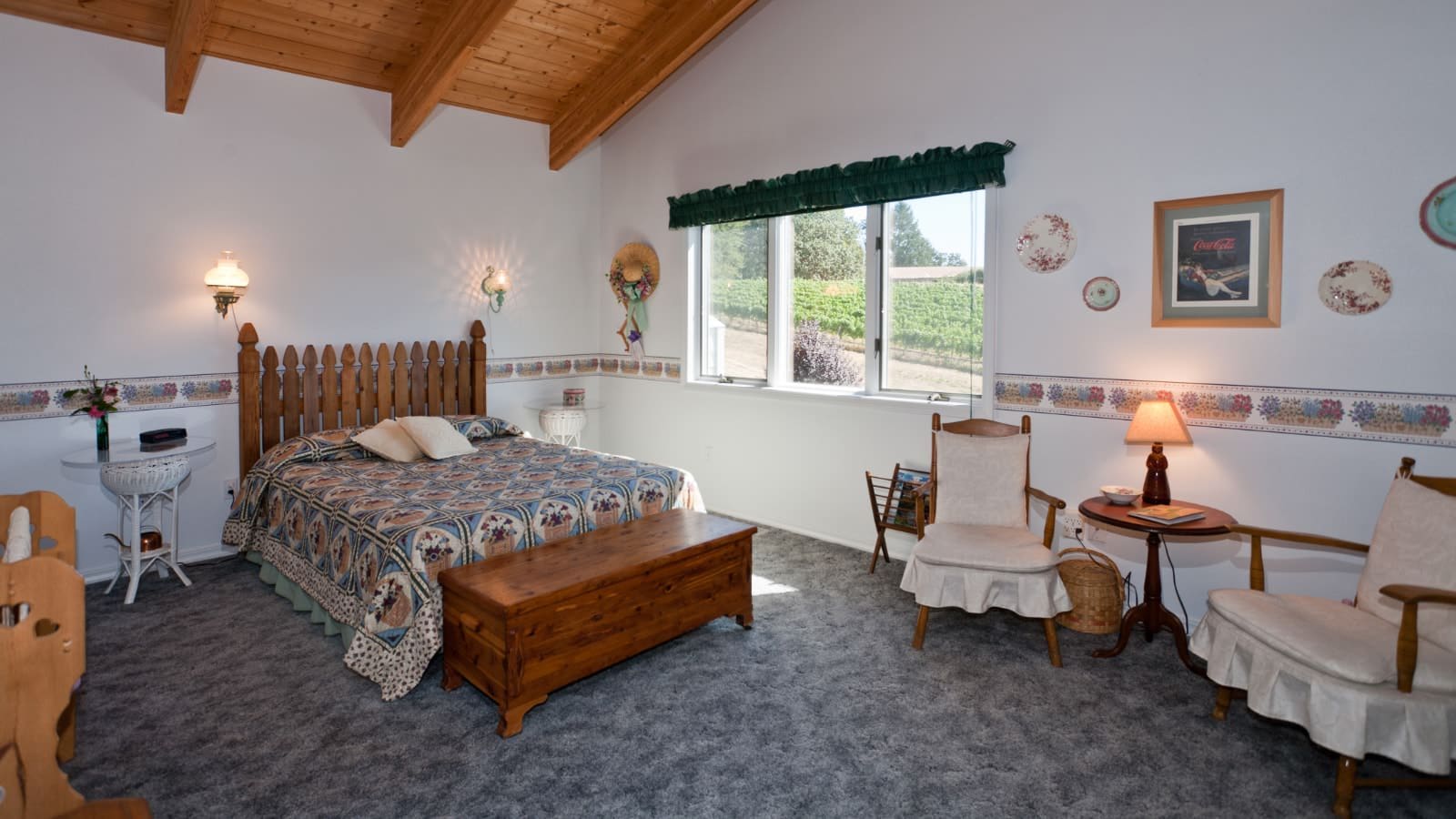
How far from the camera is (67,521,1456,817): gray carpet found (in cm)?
242

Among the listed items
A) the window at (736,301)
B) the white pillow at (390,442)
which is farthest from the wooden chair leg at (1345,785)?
the white pillow at (390,442)

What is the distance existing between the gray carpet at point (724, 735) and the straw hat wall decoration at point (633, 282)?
321cm

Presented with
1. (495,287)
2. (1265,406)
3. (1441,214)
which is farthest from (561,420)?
(1441,214)

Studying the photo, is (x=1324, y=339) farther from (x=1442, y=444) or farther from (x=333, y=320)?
(x=333, y=320)

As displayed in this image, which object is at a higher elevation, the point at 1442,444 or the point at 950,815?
the point at 1442,444

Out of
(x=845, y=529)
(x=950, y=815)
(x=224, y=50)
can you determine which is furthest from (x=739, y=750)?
(x=224, y=50)

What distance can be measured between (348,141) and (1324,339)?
217 inches

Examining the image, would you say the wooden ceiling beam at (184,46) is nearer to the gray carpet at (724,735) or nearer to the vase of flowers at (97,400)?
the vase of flowers at (97,400)

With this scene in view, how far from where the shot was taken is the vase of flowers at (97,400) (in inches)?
161

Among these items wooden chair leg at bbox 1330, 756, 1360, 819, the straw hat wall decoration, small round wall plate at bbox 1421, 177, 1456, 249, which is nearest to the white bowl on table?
wooden chair leg at bbox 1330, 756, 1360, 819

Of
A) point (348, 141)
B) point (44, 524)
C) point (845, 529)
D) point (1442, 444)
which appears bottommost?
point (845, 529)

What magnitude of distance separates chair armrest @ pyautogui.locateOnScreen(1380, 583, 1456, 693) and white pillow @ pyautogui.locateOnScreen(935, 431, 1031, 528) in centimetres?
161

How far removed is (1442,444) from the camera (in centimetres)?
305

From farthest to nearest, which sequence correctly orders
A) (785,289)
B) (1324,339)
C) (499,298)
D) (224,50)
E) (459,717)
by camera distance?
(499,298), (785,289), (224,50), (1324,339), (459,717)
